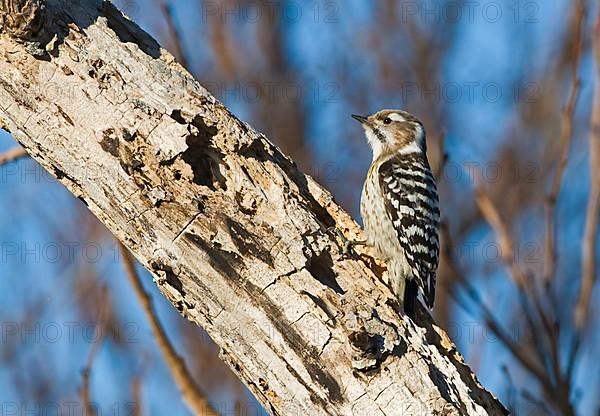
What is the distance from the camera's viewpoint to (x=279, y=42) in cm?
905

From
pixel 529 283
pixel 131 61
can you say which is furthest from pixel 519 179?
pixel 131 61

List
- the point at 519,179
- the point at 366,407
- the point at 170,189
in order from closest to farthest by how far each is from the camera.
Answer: the point at 366,407 → the point at 170,189 → the point at 519,179

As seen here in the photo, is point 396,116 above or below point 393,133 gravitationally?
above

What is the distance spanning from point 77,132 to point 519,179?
19.9ft

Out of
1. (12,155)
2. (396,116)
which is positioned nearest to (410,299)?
(12,155)

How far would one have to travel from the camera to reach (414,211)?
5.50 meters

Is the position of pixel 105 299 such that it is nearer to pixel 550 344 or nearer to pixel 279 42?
pixel 550 344

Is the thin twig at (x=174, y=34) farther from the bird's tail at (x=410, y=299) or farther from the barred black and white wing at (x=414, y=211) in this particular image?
the barred black and white wing at (x=414, y=211)

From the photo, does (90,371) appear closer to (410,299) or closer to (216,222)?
(216,222)

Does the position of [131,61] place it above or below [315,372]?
above

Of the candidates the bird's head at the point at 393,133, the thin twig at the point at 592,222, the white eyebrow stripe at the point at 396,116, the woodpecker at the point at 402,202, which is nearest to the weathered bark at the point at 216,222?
the thin twig at the point at 592,222

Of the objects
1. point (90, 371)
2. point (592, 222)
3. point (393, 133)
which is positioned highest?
point (393, 133)

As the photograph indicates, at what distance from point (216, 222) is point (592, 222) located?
1.58 metres

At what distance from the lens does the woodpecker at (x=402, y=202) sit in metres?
4.92
